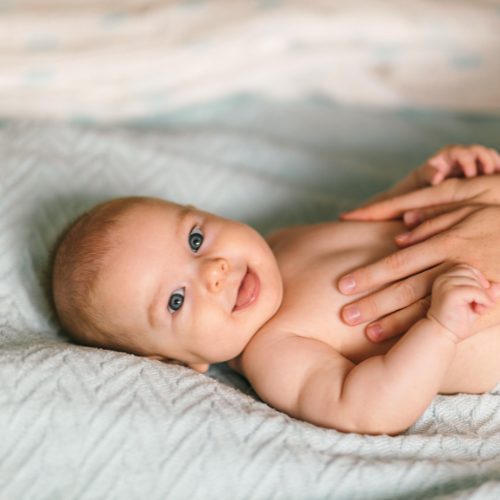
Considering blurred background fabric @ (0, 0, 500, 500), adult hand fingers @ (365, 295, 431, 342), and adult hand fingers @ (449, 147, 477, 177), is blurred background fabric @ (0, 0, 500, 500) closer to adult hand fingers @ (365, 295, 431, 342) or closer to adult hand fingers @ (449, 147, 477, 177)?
adult hand fingers @ (365, 295, 431, 342)

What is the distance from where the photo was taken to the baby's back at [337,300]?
1.03 metres

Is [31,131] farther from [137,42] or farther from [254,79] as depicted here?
[254,79]

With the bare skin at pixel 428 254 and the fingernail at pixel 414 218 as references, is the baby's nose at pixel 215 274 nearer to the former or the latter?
the bare skin at pixel 428 254

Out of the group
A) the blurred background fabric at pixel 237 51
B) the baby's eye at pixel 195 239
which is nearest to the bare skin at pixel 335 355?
the baby's eye at pixel 195 239

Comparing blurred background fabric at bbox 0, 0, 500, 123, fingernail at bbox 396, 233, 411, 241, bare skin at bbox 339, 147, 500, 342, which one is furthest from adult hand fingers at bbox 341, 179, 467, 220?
blurred background fabric at bbox 0, 0, 500, 123

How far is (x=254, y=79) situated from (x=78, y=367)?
4.25 feet

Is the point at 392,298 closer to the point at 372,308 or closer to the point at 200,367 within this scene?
the point at 372,308

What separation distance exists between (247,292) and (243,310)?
40 millimetres

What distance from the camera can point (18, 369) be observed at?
903mm

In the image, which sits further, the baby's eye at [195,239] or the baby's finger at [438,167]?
the baby's finger at [438,167]

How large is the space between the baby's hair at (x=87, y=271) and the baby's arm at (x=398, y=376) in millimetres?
431

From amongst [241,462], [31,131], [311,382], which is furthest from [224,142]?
[241,462]

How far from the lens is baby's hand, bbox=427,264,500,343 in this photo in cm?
88

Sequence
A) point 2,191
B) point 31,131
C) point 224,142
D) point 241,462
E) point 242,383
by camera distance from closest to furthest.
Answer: point 241,462 → point 242,383 → point 2,191 → point 31,131 → point 224,142
